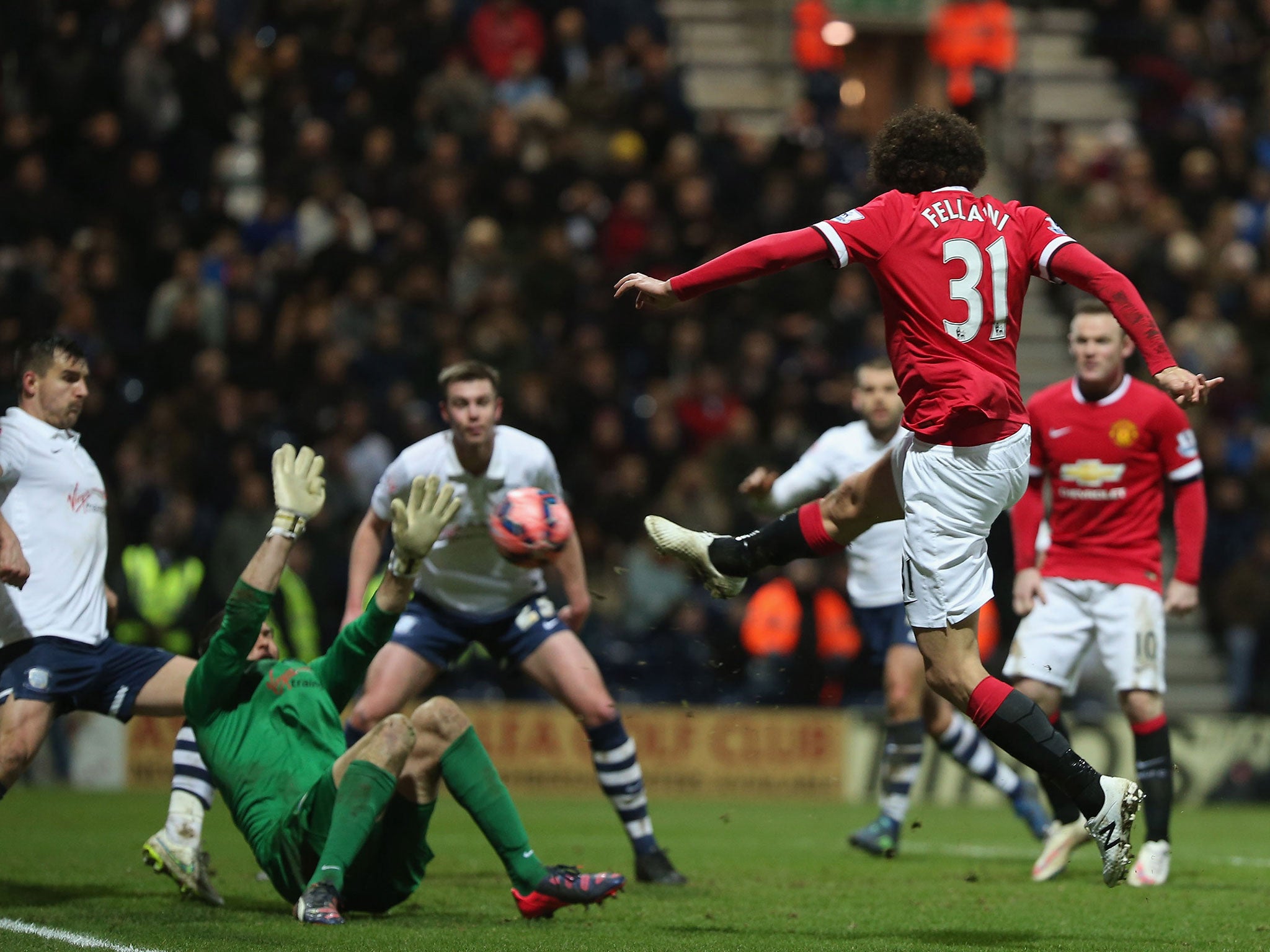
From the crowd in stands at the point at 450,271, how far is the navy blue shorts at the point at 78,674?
18.8 ft

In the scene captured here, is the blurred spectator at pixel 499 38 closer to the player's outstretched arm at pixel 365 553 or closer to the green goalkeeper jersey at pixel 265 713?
the player's outstretched arm at pixel 365 553

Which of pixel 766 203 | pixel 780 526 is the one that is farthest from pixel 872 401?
pixel 766 203

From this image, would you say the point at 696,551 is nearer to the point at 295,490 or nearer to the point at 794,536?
the point at 794,536

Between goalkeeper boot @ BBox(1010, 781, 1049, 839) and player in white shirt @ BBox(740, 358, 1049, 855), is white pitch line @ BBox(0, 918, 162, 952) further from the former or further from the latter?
goalkeeper boot @ BBox(1010, 781, 1049, 839)

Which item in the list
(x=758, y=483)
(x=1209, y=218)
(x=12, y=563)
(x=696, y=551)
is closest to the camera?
(x=12, y=563)

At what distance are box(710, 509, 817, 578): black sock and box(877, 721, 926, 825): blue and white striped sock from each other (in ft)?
10.5

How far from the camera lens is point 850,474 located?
387 inches

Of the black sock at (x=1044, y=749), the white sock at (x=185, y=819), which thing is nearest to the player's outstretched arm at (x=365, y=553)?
the white sock at (x=185, y=819)

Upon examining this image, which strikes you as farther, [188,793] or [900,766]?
[900,766]

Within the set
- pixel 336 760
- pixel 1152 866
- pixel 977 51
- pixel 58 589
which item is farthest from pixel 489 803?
pixel 977 51

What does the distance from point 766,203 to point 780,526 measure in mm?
11092

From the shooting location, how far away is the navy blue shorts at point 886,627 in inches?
387

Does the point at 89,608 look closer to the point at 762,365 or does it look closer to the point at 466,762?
the point at 466,762

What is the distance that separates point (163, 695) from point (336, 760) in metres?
1.31
